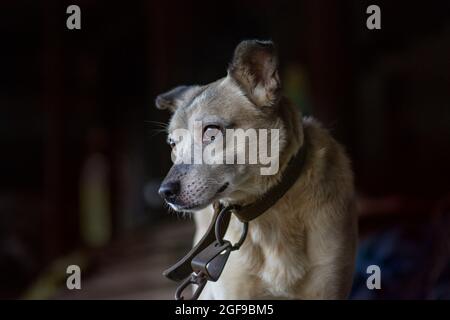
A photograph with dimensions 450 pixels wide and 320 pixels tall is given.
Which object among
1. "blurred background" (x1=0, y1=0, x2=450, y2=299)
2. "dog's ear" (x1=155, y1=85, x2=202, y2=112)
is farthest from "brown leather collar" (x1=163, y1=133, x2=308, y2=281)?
"blurred background" (x1=0, y1=0, x2=450, y2=299)

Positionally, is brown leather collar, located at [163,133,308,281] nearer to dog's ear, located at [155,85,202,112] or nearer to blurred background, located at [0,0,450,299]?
dog's ear, located at [155,85,202,112]

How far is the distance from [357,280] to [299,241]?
70 cm

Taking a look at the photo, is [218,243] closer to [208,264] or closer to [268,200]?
[208,264]

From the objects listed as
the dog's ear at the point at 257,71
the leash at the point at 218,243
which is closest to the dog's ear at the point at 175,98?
the dog's ear at the point at 257,71

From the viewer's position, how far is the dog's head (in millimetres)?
1437

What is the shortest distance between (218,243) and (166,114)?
0.79 m

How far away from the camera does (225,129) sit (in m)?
1.47

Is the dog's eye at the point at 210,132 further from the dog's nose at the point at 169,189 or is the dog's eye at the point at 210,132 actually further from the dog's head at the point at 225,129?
the dog's nose at the point at 169,189

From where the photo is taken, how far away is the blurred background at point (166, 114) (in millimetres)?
2932

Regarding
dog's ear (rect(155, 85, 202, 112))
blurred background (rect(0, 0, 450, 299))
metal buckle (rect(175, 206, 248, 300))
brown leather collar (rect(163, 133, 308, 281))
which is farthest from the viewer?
blurred background (rect(0, 0, 450, 299))

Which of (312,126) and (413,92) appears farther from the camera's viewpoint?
(413,92)
